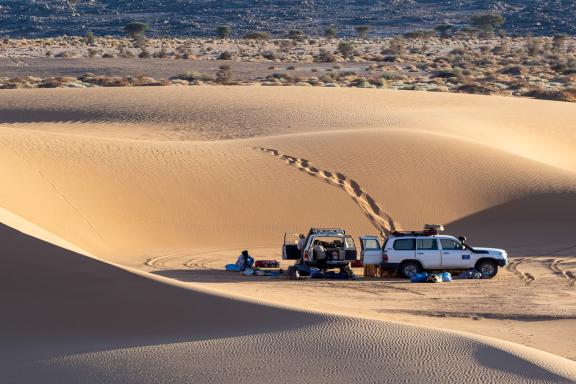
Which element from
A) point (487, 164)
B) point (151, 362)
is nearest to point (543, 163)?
point (487, 164)

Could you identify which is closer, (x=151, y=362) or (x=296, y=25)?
(x=151, y=362)

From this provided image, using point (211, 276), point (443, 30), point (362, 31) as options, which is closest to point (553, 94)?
point (211, 276)

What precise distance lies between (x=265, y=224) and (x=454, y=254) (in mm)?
7051

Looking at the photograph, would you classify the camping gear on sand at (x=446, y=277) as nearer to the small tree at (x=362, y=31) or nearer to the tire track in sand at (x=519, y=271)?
the tire track in sand at (x=519, y=271)

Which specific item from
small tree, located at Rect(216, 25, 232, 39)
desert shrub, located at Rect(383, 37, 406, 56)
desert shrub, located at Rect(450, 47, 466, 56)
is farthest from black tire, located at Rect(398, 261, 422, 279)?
small tree, located at Rect(216, 25, 232, 39)

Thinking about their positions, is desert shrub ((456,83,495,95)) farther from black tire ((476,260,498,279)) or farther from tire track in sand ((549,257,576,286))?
black tire ((476,260,498,279))

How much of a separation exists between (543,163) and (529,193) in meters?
3.55

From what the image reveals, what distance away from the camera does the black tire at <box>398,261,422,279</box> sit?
73.9 ft

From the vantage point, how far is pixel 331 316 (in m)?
14.6

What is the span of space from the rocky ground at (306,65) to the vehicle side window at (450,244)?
118ft

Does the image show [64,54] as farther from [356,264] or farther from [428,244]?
[428,244]

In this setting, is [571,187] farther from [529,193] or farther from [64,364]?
[64,364]

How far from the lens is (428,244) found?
22531mm

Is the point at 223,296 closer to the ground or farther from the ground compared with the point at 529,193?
closer to the ground
